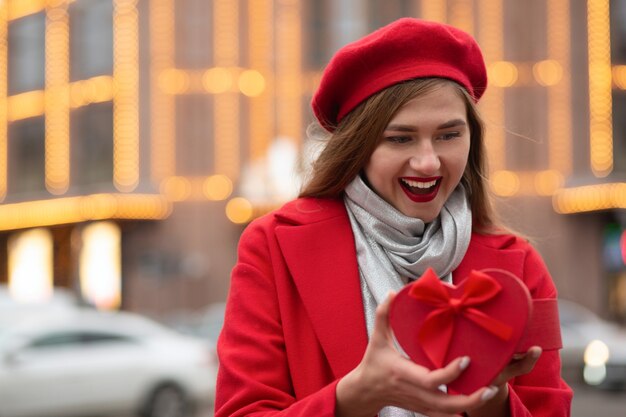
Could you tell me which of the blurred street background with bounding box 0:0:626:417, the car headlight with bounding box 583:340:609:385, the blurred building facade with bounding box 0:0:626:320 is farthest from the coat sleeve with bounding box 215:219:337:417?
the blurred building facade with bounding box 0:0:626:320

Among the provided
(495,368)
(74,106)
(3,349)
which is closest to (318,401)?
(495,368)

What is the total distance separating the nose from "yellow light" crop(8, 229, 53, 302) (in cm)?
3267

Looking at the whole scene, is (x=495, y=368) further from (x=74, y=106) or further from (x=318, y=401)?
(x=74, y=106)

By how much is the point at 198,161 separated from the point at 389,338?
2901 cm

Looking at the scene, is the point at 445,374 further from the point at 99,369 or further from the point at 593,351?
the point at 593,351

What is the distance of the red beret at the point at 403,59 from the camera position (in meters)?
2.11

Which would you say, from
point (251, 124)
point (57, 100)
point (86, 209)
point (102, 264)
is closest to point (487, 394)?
point (251, 124)

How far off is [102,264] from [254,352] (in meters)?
30.0

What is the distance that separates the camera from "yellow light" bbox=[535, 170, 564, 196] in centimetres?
2986

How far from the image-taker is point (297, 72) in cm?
3008

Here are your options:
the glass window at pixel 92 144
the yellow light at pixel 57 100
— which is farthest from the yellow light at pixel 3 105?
the glass window at pixel 92 144

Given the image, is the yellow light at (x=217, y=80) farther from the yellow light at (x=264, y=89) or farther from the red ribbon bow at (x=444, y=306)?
the red ribbon bow at (x=444, y=306)

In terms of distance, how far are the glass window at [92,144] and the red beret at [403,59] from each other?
96.2 feet

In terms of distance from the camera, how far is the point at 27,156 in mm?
34281
